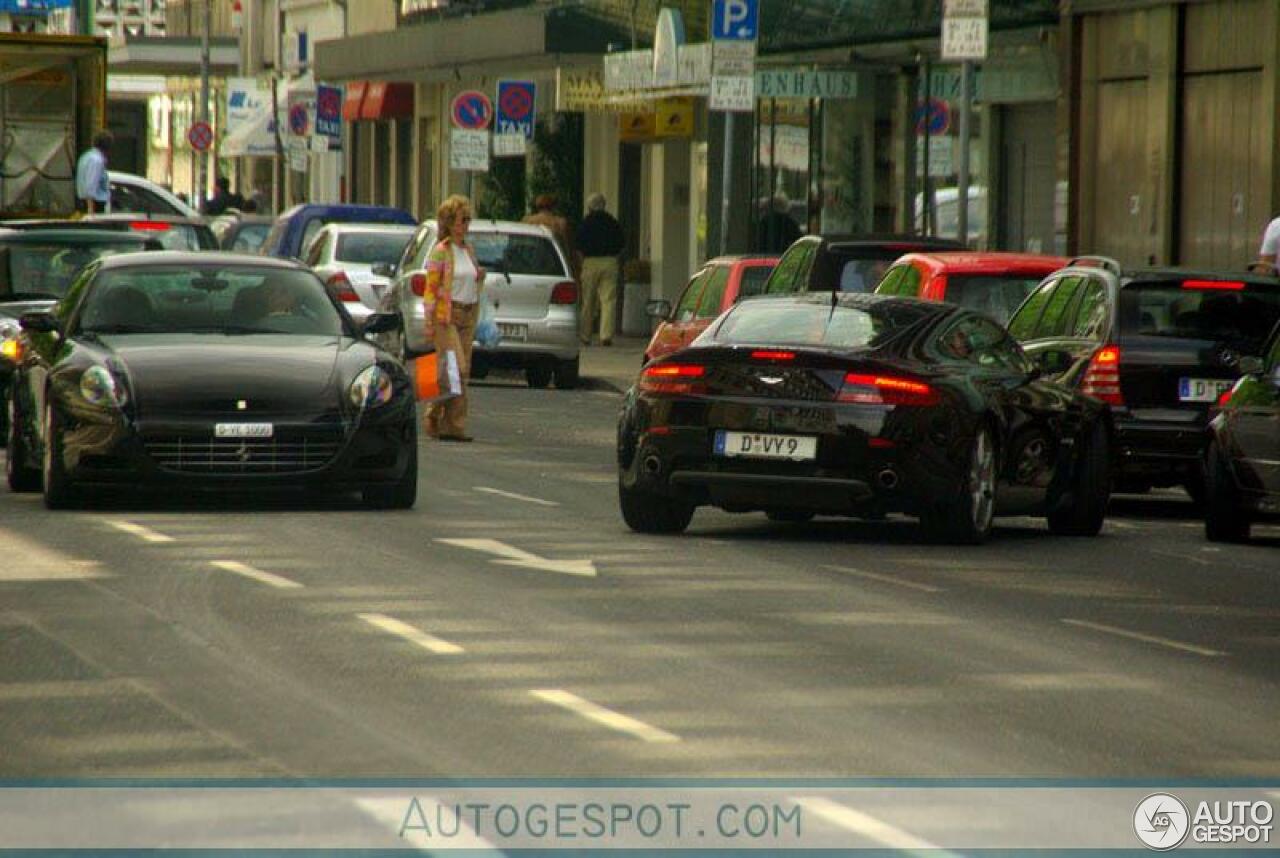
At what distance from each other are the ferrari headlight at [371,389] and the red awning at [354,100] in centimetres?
5474

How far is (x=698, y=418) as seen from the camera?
15914mm

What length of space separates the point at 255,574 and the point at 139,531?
217 centimetres

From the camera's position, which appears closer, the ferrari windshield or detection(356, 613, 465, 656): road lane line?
detection(356, 613, 465, 656): road lane line

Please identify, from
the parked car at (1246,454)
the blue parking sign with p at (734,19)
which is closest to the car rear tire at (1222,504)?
the parked car at (1246,454)

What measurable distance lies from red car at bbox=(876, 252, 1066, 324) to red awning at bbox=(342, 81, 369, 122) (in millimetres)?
50610

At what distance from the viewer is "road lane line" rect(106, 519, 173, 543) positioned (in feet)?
50.9

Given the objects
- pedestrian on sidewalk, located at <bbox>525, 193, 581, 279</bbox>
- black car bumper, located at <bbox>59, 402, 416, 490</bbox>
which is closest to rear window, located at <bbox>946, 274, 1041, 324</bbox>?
black car bumper, located at <bbox>59, 402, 416, 490</bbox>

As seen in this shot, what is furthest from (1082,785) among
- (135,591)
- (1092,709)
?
(135,591)

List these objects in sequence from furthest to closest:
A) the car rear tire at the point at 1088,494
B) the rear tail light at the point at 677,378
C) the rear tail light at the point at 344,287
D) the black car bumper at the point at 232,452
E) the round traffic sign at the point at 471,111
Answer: the round traffic sign at the point at 471,111 → the rear tail light at the point at 344,287 → the car rear tire at the point at 1088,494 → the black car bumper at the point at 232,452 → the rear tail light at the point at 677,378

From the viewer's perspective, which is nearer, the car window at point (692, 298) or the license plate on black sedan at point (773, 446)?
the license plate on black sedan at point (773, 446)

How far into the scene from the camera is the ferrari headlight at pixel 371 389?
672 inches

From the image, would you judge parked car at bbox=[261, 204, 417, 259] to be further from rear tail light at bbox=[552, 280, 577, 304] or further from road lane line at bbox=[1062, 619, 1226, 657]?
road lane line at bbox=[1062, 619, 1226, 657]

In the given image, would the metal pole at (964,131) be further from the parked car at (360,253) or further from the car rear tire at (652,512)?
the parked car at (360,253)

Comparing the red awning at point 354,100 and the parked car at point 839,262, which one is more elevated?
the red awning at point 354,100
